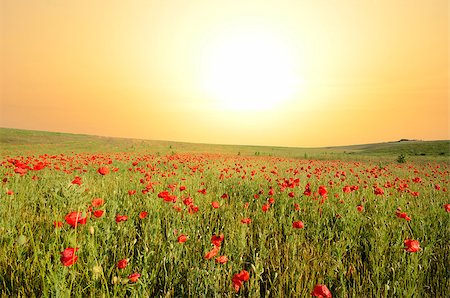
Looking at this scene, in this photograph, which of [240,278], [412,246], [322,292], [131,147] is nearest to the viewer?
[322,292]

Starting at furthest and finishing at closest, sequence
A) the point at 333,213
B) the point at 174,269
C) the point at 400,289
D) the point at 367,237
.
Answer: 1. the point at 333,213
2. the point at 367,237
3. the point at 174,269
4. the point at 400,289

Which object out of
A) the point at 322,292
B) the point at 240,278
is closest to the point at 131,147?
the point at 240,278

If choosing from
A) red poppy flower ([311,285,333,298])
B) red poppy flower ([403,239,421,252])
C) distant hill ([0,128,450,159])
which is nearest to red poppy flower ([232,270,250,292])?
red poppy flower ([311,285,333,298])

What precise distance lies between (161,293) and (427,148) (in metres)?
52.6

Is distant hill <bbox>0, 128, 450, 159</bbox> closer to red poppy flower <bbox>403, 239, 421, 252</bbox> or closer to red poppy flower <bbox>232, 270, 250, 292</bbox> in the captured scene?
red poppy flower <bbox>403, 239, 421, 252</bbox>

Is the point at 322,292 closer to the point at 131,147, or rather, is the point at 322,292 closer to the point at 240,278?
the point at 240,278

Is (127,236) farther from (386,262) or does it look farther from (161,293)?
(386,262)

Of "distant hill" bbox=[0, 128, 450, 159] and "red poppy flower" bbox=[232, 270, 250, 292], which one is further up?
"distant hill" bbox=[0, 128, 450, 159]

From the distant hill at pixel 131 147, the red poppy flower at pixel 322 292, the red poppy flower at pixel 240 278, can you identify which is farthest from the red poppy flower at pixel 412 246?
the distant hill at pixel 131 147

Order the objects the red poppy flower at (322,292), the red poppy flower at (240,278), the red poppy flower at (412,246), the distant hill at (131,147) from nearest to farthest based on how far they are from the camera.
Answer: the red poppy flower at (322,292)
the red poppy flower at (240,278)
the red poppy flower at (412,246)
the distant hill at (131,147)

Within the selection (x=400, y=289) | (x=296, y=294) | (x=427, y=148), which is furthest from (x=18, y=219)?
(x=427, y=148)

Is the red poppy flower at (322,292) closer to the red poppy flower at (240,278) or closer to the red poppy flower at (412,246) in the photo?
the red poppy flower at (240,278)

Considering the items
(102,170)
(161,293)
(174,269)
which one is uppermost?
(102,170)

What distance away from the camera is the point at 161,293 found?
2516 mm
